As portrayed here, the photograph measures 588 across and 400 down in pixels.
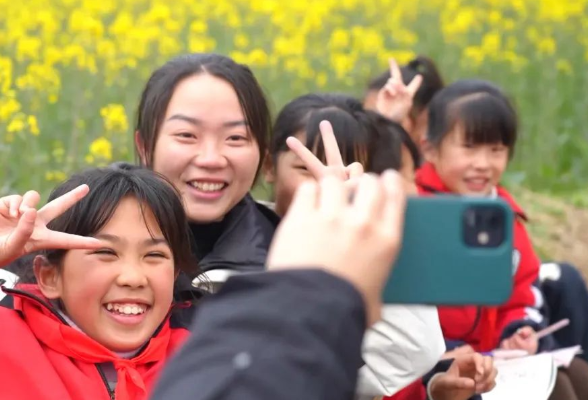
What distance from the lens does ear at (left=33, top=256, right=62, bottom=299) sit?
7.93ft

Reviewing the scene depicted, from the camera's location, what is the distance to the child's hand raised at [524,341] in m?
3.73

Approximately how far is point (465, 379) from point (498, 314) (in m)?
0.91

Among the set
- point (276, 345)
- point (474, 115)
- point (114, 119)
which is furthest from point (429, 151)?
point (276, 345)

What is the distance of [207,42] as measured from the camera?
712 cm

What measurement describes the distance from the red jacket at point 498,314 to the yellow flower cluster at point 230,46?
1593mm

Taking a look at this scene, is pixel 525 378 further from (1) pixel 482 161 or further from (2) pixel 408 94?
(2) pixel 408 94

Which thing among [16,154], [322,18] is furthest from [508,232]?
[322,18]

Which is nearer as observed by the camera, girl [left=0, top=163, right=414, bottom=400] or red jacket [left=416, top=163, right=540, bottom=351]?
girl [left=0, top=163, right=414, bottom=400]

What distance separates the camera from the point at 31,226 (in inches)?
80.2

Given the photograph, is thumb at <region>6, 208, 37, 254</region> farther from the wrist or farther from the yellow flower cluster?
the yellow flower cluster

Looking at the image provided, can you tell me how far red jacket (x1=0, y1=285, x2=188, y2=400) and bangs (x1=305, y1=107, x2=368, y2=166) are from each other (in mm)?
1073

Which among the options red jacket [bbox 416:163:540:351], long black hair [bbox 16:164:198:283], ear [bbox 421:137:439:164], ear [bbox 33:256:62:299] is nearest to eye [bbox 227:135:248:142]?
long black hair [bbox 16:164:198:283]

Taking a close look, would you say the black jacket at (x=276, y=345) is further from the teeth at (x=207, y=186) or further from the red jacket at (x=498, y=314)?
the red jacket at (x=498, y=314)

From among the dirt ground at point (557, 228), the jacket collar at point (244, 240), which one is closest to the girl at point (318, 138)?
the jacket collar at point (244, 240)
